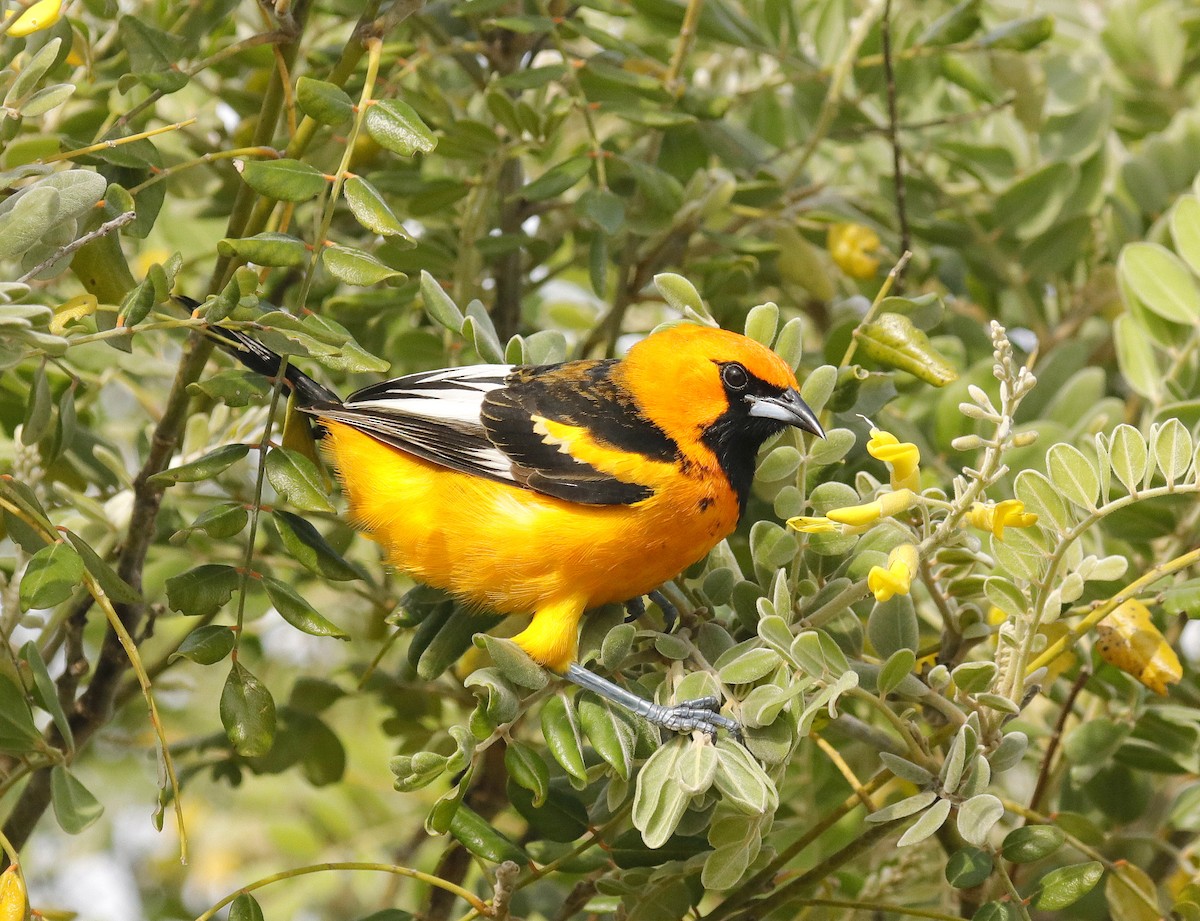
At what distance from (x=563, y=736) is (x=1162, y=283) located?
6.09 ft

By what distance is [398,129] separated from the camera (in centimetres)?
211

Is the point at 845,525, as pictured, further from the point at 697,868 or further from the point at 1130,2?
the point at 1130,2

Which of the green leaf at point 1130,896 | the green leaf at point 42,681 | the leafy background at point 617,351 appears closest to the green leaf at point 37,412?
the leafy background at point 617,351

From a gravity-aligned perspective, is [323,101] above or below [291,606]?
above

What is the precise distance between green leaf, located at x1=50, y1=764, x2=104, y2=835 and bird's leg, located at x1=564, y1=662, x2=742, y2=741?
0.90m

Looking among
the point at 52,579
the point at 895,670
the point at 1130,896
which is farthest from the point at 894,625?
the point at 52,579

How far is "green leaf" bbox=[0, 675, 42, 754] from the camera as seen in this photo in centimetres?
218

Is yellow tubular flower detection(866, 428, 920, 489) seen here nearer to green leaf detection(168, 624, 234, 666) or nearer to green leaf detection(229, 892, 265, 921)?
green leaf detection(168, 624, 234, 666)

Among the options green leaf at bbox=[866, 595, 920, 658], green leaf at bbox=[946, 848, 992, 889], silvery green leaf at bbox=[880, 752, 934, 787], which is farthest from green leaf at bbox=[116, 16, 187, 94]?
green leaf at bbox=[946, 848, 992, 889]

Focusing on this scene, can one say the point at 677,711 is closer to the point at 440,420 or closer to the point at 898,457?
the point at 898,457

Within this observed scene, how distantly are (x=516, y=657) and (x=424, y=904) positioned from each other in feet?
3.12

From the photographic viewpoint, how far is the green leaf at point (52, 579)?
1.96 meters

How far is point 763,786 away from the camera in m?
1.92

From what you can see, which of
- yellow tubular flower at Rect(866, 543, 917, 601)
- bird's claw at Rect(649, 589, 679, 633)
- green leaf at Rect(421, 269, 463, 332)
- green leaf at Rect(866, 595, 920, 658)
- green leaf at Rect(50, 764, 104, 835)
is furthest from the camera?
bird's claw at Rect(649, 589, 679, 633)
